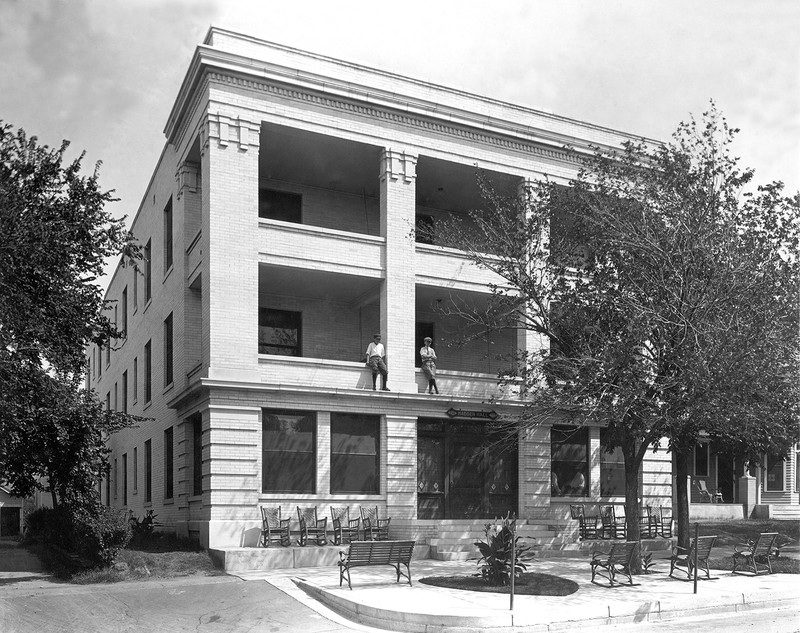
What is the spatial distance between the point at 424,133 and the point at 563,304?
26.7 ft

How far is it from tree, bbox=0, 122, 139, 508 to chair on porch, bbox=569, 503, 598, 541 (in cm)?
1290

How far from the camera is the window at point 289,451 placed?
23000 millimetres

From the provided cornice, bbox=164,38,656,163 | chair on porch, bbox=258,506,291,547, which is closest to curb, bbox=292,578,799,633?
chair on porch, bbox=258,506,291,547

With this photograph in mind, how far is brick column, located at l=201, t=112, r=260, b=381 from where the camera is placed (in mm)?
22594

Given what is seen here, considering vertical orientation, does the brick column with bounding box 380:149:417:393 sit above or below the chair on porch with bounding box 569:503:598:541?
above

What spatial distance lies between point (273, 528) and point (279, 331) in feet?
24.9

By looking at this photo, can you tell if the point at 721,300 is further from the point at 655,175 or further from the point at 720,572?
the point at 720,572

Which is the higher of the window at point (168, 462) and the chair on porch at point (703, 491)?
the window at point (168, 462)

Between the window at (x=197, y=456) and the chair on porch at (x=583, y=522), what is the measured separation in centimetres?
1091

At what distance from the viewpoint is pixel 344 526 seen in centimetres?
2328

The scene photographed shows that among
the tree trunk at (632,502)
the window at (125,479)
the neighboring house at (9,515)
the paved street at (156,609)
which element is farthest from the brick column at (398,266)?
the neighboring house at (9,515)

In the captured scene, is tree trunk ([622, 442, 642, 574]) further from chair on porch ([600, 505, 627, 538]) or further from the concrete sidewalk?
chair on porch ([600, 505, 627, 538])

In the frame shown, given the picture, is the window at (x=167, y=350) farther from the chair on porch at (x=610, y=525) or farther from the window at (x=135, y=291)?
the chair on porch at (x=610, y=525)

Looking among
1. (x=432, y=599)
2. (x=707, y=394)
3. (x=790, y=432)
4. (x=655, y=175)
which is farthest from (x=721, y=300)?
(x=432, y=599)
